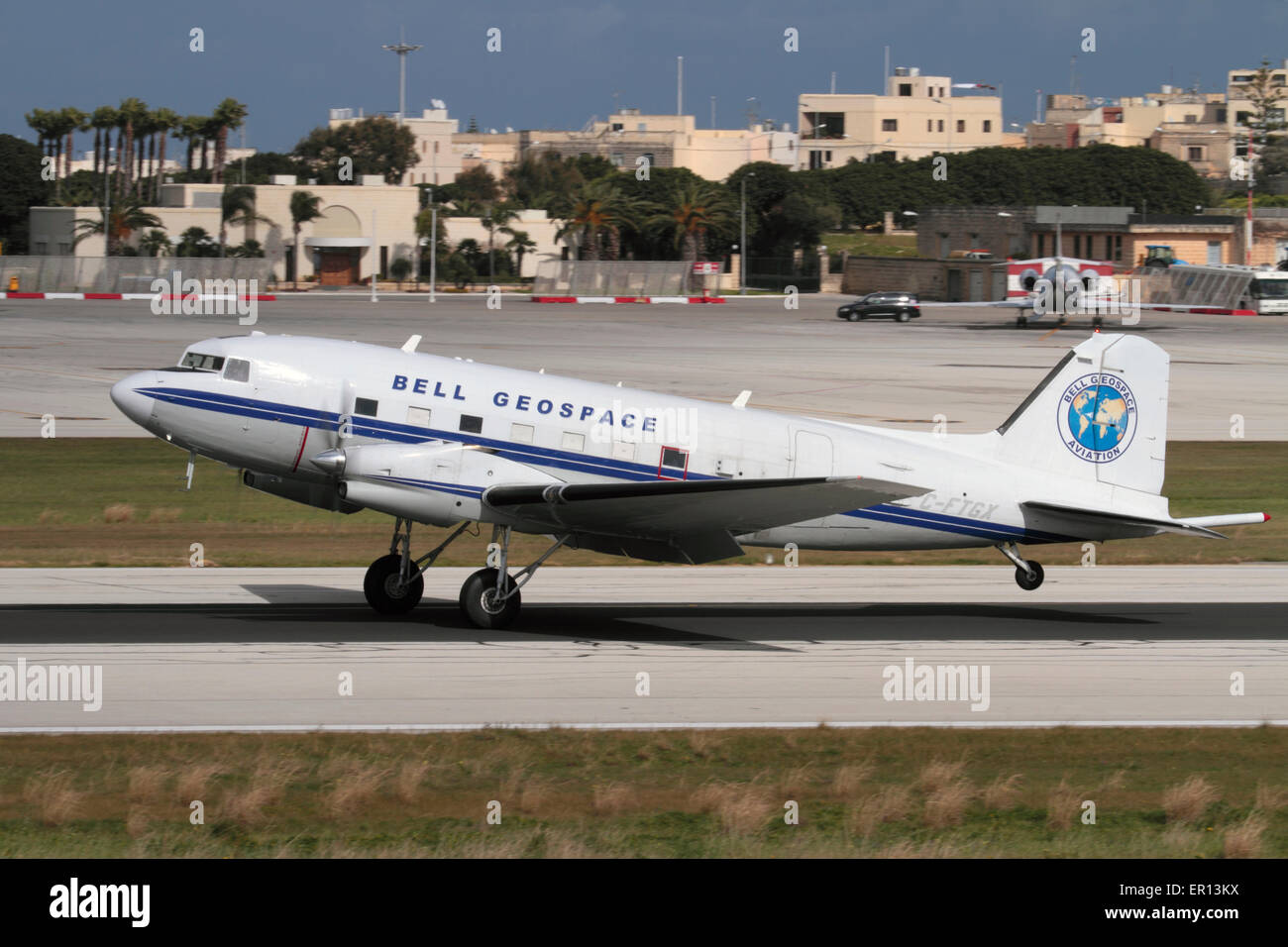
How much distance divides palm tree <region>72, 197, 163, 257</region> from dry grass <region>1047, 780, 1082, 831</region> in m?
145

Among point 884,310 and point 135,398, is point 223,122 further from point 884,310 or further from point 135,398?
point 135,398

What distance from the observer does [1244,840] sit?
14102mm

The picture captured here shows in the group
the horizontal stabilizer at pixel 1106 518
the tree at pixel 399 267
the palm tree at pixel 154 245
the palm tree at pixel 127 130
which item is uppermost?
the palm tree at pixel 127 130

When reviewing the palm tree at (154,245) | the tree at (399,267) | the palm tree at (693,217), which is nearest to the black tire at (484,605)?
the palm tree at (693,217)

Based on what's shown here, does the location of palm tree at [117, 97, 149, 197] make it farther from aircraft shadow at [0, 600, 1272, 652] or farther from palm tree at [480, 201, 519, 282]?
aircraft shadow at [0, 600, 1272, 652]

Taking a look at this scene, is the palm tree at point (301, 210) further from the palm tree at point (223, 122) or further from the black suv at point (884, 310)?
the black suv at point (884, 310)

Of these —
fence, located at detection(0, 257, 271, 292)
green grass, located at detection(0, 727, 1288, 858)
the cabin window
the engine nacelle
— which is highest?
fence, located at detection(0, 257, 271, 292)

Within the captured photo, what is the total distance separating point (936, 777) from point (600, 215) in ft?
468

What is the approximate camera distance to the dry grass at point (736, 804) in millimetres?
14555

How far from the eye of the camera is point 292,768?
16047 mm

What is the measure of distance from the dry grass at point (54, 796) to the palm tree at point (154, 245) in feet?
461

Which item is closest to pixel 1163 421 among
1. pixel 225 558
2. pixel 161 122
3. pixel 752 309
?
pixel 225 558

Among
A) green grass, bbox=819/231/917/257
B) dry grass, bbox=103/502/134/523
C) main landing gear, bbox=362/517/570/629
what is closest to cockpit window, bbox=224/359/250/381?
main landing gear, bbox=362/517/570/629

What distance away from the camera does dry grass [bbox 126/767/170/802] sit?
49.5ft
